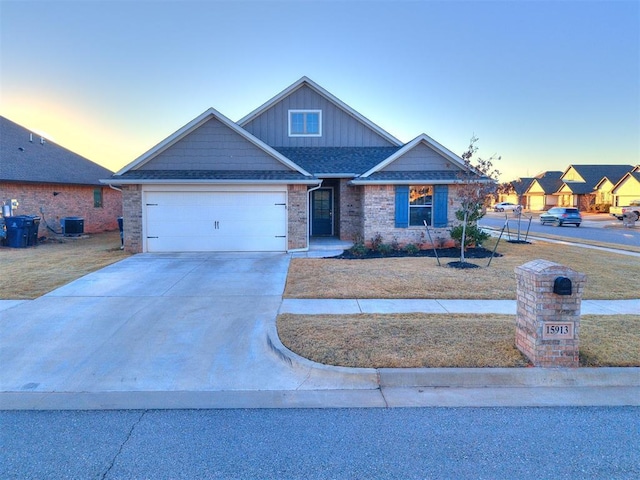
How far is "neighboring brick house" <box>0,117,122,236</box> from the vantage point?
17.9 metres

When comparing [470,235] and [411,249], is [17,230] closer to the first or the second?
[411,249]

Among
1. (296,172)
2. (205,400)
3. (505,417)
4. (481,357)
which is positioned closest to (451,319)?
(481,357)

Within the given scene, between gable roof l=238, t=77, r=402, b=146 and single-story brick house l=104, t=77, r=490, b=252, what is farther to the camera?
gable roof l=238, t=77, r=402, b=146

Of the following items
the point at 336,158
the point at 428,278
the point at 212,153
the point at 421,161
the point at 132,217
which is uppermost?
the point at 336,158

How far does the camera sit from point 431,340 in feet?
18.6

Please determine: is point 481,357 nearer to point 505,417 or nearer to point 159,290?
point 505,417

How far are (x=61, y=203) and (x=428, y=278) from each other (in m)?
18.5

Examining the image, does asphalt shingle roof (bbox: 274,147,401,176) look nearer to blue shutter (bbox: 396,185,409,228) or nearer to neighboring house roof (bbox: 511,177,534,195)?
blue shutter (bbox: 396,185,409,228)

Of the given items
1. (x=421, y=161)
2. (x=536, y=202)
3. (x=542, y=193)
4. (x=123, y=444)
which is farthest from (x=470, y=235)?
(x=536, y=202)

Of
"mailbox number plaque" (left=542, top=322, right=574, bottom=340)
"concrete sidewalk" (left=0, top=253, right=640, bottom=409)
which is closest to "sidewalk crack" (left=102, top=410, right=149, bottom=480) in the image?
"concrete sidewalk" (left=0, top=253, right=640, bottom=409)

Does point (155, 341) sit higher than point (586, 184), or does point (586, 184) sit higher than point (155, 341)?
point (586, 184)

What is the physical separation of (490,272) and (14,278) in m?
11.9

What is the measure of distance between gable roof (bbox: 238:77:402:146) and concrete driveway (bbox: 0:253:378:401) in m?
10.9

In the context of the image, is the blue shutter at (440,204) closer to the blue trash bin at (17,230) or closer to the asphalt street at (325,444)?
the asphalt street at (325,444)
